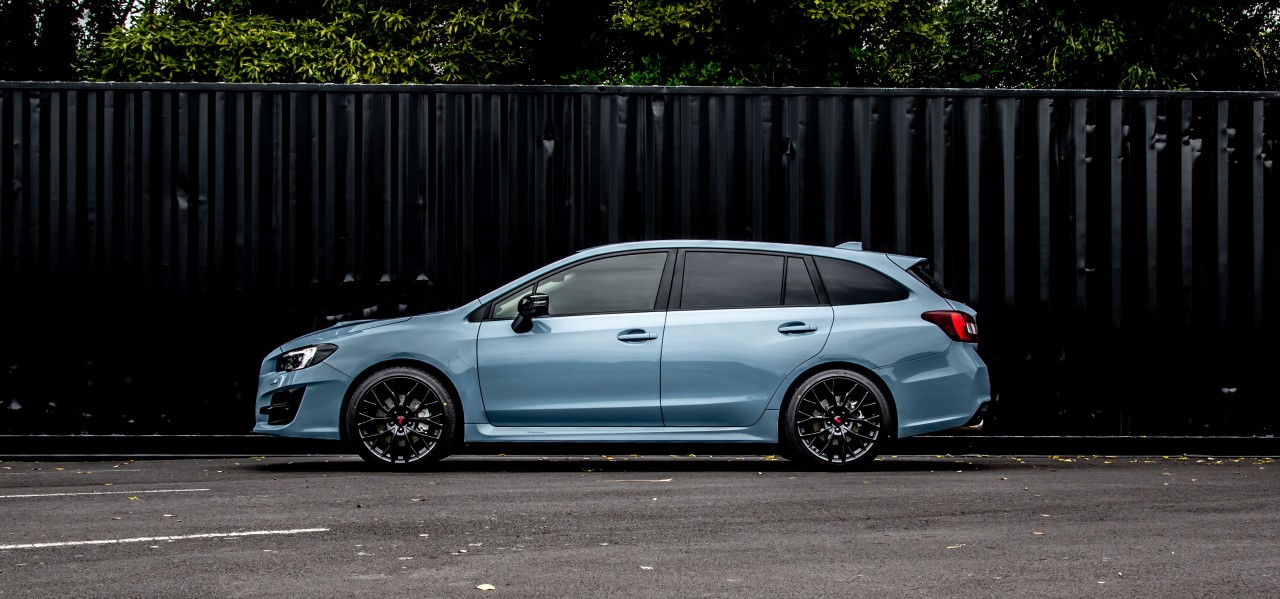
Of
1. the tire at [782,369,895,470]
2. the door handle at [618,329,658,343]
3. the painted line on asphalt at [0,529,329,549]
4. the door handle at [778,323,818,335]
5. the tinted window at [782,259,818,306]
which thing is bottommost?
the painted line on asphalt at [0,529,329,549]

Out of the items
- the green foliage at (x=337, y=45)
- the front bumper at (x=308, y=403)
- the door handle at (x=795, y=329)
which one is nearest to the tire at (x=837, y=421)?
the door handle at (x=795, y=329)

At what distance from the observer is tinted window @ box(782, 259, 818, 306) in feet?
31.8

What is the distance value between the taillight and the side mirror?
2485mm

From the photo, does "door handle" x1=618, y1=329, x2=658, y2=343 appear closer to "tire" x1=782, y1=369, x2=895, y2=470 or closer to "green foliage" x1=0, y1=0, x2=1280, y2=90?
"tire" x1=782, y1=369, x2=895, y2=470

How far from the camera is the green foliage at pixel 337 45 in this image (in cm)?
2586

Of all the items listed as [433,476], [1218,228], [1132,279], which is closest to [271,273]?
[433,476]

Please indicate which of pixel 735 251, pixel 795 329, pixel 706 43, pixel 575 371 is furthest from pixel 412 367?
pixel 706 43

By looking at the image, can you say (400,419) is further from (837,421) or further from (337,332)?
(837,421)

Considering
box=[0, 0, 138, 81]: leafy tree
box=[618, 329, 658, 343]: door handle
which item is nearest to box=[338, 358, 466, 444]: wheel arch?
box=[618, 329, 658, 343]: door handle

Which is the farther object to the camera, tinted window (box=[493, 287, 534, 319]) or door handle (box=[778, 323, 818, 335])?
tinted window (box=[493, 287, 534, 319])

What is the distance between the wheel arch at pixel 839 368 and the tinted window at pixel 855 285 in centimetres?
43

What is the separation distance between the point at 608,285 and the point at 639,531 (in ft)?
10.5

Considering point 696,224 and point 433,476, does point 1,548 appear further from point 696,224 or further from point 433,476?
point 696,224

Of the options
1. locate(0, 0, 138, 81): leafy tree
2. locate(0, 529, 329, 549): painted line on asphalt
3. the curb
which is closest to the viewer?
locate(0, 529, 329, 549): painted line on asphalt
